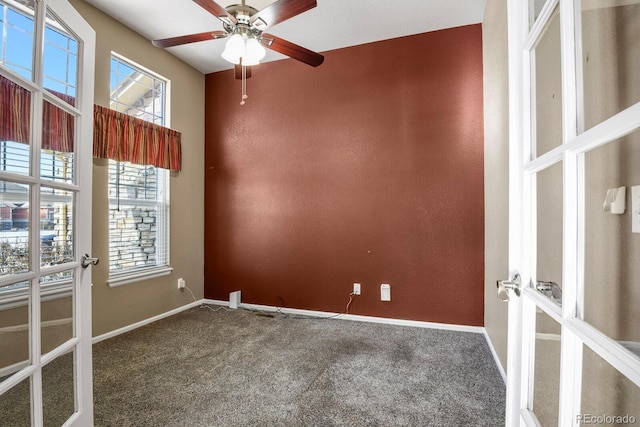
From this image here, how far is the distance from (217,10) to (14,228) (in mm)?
1522

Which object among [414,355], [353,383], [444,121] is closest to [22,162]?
[353,383]

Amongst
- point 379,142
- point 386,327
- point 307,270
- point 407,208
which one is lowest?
point 386,327

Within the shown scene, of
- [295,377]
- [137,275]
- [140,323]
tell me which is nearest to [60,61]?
[295,377]

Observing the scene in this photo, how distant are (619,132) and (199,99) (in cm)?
407

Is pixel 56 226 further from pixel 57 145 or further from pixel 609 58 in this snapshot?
pixel 609 58

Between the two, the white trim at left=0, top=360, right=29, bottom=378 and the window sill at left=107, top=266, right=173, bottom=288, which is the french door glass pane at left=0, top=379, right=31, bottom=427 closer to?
the white trim at left=0, top=360, right=29, bottom=378

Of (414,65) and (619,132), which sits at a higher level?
(414,65)

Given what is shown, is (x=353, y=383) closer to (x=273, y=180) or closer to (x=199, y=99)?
(x=273, y=180)

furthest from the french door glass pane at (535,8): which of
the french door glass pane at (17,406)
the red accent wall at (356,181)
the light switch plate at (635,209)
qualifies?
the red accent wall at (356,181)

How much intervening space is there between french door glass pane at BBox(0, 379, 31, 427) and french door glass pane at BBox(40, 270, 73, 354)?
0.44 feet

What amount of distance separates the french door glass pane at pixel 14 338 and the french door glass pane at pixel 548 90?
1696 millimetres

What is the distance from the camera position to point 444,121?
2.92 metres

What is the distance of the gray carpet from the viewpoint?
164 cm

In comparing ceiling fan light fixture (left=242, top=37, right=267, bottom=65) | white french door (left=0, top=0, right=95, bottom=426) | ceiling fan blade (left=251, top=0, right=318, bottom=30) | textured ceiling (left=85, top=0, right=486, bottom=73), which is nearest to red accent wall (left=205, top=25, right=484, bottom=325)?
textured ceiling (left=85, top=0, right=486, bottom=73)
